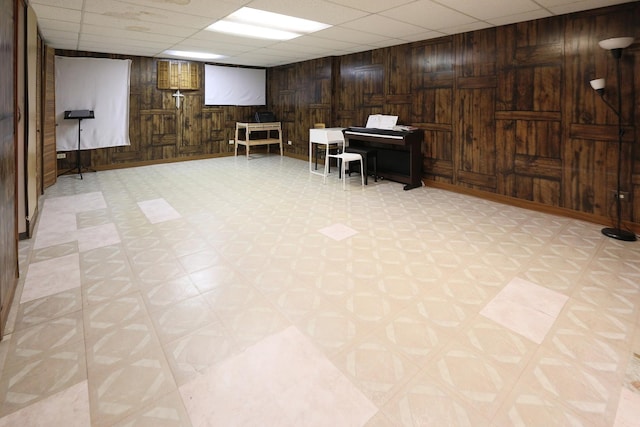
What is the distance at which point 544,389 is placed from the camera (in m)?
1.60

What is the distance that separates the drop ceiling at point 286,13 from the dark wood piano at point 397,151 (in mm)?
1456

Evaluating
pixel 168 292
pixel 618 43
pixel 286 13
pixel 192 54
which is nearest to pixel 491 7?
pixel 618 43

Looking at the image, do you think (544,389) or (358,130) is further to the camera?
(358,130)

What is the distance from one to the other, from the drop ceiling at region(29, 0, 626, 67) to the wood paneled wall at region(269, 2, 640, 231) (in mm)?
249

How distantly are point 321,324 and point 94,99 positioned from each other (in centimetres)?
736

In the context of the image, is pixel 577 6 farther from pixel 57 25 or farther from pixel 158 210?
pixel 57 25

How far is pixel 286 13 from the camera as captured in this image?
163 inches

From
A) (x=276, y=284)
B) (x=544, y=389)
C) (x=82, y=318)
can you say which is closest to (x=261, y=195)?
(x=276, y=284)

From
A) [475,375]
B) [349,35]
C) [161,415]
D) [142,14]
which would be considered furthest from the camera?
[349,35]

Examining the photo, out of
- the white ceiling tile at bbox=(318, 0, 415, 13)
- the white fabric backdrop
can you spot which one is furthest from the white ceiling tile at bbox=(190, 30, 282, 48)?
the white fabric backdrop

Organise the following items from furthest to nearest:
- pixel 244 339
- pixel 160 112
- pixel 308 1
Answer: pixel 160 112 → pixel 308 1 → pixel 244 339

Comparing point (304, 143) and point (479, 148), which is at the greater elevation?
point (304, 143)

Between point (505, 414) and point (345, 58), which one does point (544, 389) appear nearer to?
point (505, 414)

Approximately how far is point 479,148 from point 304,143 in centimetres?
447
